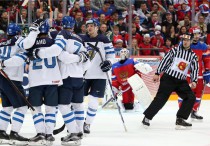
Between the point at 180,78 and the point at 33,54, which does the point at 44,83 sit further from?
the point at 180,78

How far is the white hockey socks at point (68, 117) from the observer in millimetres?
6500

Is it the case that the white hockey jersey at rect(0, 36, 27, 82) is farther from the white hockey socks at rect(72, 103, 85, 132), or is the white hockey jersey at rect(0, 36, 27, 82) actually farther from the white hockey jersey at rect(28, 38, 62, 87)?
the white hockey socks at rect(72, 103, 85, 132)

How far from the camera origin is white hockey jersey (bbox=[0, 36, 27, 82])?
6.50 metres

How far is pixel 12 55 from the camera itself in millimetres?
6605

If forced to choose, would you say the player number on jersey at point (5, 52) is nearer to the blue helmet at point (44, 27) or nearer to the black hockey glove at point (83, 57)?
the blue helmet at point (44, 27)

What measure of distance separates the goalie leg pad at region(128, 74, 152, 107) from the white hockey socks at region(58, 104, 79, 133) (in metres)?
2.94

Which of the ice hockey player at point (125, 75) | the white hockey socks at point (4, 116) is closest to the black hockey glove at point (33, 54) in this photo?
the white hockey socks at point (4, 116)

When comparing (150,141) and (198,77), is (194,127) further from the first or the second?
(150,141)

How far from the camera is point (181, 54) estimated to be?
827 centimetres

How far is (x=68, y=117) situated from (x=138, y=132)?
5.23 ft

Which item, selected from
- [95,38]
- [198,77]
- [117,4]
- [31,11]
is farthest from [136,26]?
[95,38]

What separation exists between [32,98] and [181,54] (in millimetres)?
2546

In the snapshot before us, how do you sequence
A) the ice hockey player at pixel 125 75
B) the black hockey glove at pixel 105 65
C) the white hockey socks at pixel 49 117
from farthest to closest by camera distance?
the ice hockey player at pixel 125 75, the black hockey glove at pixel 105 65, the white hockey socks at pixel 49 117

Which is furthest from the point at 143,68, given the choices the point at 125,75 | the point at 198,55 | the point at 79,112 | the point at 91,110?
the point at 79,112
